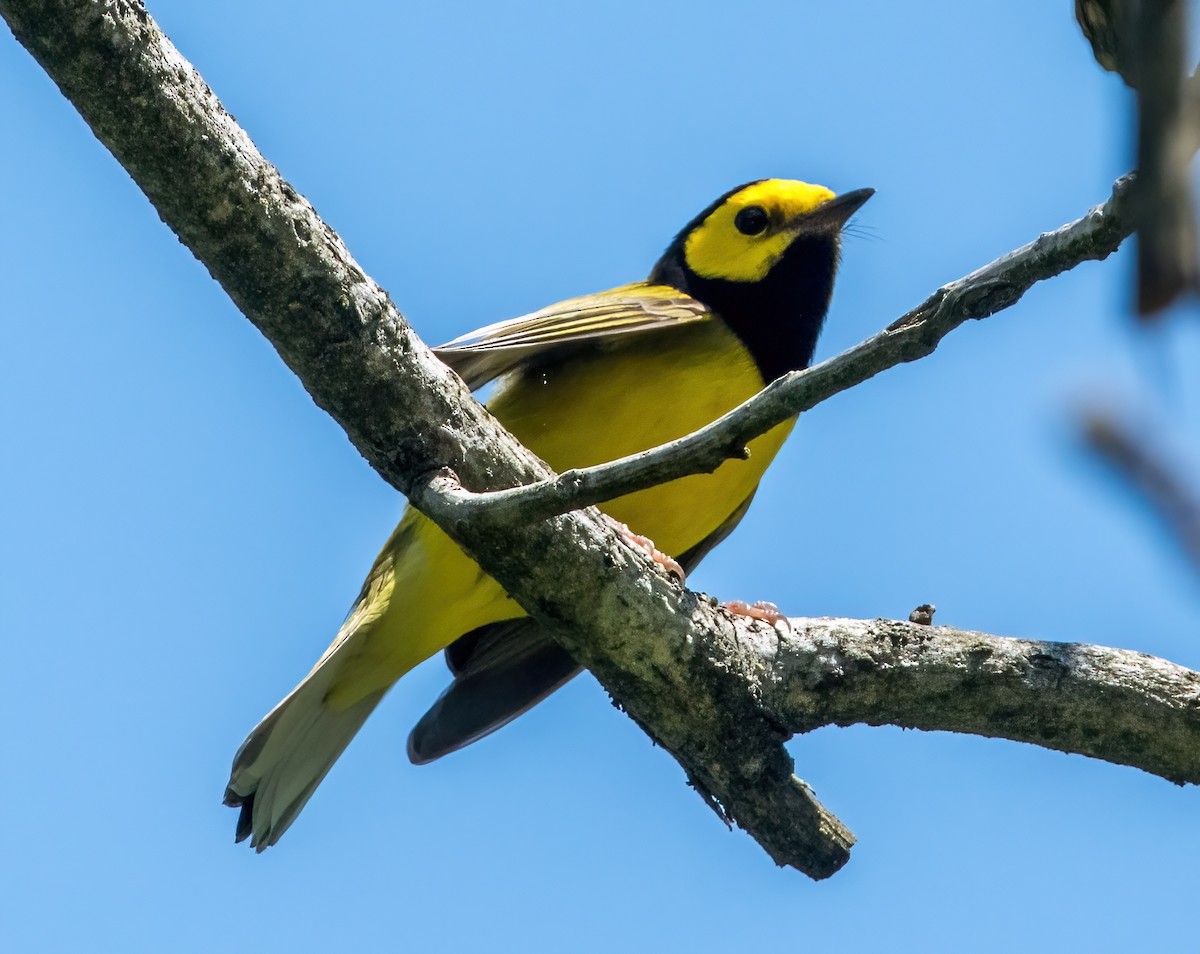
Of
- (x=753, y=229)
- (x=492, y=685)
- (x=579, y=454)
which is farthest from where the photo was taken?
(x=753, y=229)

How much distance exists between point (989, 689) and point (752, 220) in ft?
8.55

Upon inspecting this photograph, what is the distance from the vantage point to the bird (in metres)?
→ 4.71

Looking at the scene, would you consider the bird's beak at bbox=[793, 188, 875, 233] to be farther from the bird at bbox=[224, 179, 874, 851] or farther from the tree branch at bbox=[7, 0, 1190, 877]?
the tree branch at bbox=[7, 0, 1190, 877]

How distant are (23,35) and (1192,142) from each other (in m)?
2.97

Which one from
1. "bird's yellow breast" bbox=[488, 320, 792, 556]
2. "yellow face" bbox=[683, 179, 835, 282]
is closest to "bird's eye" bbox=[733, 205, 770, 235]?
"yellow face" bbox=[683, 179, 835, 282]

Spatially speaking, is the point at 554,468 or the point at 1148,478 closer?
the point at 1148,478

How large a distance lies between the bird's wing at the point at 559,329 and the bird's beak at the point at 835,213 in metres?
0.88

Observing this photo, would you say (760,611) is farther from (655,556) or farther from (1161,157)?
(1161,157)

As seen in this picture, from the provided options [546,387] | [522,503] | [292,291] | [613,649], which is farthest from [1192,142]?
[546,387]

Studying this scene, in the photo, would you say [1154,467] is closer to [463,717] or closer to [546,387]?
[546,387]

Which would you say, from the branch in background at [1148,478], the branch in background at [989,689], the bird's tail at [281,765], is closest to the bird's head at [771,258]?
the branch in background at [989,689]

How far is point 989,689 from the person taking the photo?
3871mm

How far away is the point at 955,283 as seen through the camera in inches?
94.8

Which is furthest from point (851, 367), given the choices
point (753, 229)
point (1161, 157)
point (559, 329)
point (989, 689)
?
point (753, 229)
